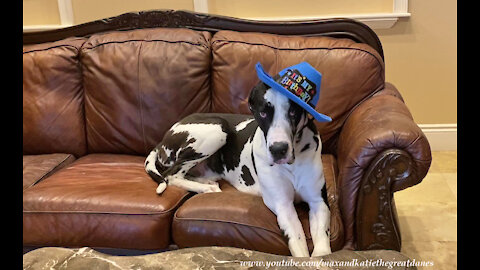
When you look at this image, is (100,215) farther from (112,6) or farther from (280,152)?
(112,6)

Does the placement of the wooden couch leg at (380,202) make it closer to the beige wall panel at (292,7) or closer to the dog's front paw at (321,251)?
the dog's front paw at (321,251)

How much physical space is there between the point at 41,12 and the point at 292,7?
6.15 ft

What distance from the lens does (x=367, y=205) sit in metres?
1.76

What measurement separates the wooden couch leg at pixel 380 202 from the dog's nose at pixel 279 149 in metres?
0.33

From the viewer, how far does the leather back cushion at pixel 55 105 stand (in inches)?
Result: 106

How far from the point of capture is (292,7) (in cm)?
332

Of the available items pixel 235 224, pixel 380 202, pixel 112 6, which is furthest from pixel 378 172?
pixel 112 6

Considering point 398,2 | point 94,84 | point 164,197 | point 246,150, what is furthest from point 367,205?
point 398,2

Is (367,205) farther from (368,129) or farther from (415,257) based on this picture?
(415,257)

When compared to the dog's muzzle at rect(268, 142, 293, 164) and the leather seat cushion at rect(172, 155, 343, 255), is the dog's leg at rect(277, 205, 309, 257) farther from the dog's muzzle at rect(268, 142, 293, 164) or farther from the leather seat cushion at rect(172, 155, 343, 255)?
the dog's muzzle at rect(268, 142, 293, 164)

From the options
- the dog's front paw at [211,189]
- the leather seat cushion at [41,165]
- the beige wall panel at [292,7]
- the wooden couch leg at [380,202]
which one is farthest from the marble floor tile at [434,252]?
the leather seat cushion at [41,165]

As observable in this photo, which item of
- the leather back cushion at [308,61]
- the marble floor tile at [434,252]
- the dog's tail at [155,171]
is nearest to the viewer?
the dog's tail at [155,171]

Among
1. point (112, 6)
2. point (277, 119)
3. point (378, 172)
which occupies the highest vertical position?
point (112, 6)

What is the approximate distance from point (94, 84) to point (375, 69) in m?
1.55
